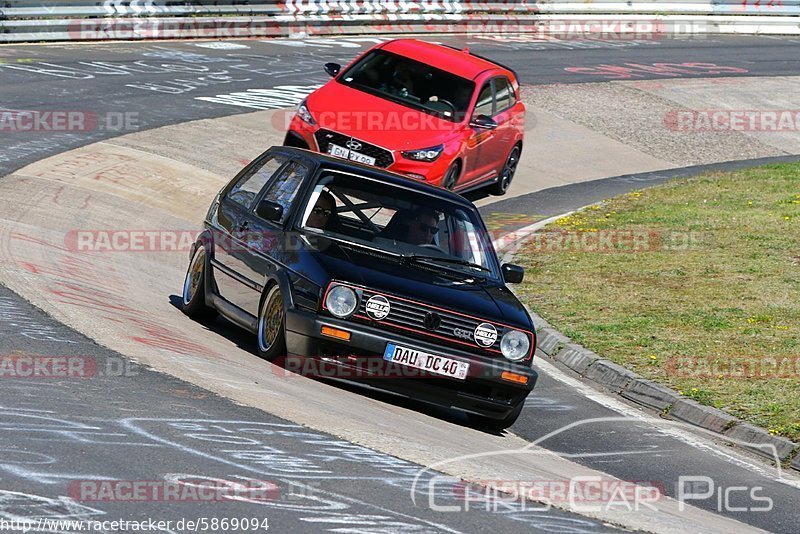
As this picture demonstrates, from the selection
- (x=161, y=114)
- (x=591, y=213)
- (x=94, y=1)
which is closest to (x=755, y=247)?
(x=591, y=213)

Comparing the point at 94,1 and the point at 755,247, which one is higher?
the point at 94,1

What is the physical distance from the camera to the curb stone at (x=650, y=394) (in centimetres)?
1077

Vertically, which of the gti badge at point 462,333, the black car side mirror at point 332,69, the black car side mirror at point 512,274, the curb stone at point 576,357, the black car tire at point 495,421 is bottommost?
the curb stone at point 576,357

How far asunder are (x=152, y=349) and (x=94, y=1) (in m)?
19.9

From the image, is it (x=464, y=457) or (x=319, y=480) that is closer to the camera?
(x=319, y=480)

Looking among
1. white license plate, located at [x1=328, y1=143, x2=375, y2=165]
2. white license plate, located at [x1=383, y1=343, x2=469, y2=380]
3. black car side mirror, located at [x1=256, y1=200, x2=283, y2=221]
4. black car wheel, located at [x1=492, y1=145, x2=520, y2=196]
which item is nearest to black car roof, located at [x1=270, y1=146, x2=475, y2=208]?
black car side mirror, located at [x1=256, y1=200, x2=283, y2=221]

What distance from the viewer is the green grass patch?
11203mm

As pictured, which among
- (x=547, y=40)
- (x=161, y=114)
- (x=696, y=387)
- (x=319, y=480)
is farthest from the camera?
(x=547, y=40)

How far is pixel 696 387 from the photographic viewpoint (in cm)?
1093

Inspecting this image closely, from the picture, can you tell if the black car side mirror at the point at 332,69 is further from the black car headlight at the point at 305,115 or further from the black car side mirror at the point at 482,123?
the black car side mirror at the point at 482,123

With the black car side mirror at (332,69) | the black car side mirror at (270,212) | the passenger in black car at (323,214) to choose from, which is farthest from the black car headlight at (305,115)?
the black car side mirror at (270,212)

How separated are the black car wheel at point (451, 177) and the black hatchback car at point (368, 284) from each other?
225 inches

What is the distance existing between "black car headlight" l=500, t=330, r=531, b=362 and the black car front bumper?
0.08m

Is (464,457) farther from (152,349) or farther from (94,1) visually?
(94,1)
